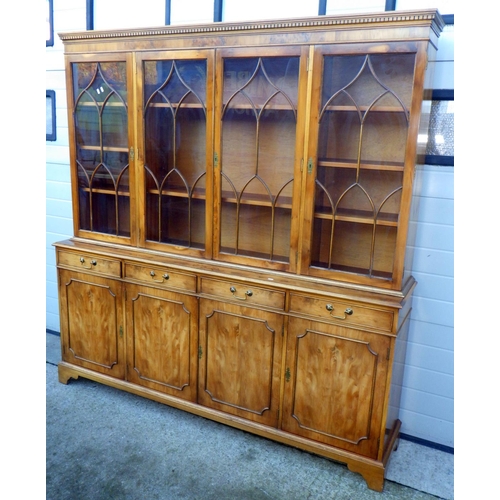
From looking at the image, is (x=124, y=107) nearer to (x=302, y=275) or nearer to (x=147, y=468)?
(x=302, y=275)

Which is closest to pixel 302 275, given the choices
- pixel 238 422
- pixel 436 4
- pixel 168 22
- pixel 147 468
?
pixel 238 422

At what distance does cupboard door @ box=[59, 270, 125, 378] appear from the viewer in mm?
2619

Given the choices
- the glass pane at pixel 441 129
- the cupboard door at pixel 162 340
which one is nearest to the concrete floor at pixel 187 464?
the cupboard door at pixel 162 340

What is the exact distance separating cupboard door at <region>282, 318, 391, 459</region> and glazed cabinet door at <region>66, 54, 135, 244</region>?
3.75ft

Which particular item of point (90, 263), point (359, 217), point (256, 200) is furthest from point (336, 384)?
point (90, 263)

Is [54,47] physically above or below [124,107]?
above

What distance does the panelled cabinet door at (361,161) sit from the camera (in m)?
1.85

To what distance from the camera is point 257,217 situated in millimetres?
2254

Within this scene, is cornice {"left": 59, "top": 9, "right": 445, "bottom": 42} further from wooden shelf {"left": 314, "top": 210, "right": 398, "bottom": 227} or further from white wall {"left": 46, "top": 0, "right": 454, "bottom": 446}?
wooden shelf {"left": 314, "top": 210, "right": 398, "bottom": 227}

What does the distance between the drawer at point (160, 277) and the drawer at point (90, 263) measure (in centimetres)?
9

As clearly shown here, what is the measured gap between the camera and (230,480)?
2115 mm

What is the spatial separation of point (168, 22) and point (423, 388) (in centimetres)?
252

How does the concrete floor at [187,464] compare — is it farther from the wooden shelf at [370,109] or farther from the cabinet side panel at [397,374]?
the wooden shelf at [370,109]

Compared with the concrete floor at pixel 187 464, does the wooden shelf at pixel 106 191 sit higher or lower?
higher
